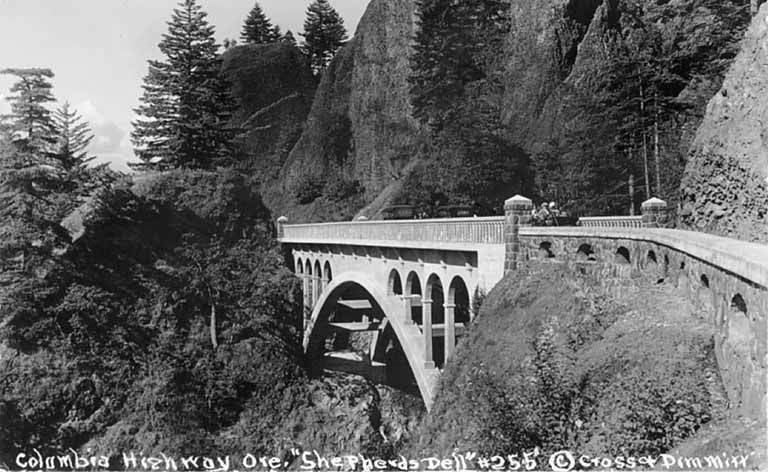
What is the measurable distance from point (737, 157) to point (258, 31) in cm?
8482

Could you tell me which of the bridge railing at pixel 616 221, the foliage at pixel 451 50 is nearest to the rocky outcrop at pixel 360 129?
the foliage at pixel 451 50

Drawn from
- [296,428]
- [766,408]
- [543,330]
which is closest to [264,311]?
[296,428]

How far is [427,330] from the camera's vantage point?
23.5 m

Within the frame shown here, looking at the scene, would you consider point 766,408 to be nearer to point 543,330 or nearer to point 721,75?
point 543,330

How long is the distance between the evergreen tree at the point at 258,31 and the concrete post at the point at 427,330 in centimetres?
7686

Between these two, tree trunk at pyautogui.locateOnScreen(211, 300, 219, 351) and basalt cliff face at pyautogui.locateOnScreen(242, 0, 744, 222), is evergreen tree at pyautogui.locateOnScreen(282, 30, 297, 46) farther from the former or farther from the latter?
tree trunk at pyautogui.locateOnScreen(211, 300, 219, 351)

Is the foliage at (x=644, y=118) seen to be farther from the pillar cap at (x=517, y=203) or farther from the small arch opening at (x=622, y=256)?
the small arch opening at (x=622, y=256)

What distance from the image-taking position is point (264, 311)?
3597cm

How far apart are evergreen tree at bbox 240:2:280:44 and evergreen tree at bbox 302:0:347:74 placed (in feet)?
22.5

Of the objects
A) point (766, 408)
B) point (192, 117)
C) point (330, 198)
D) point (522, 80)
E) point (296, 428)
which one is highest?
point (522, 80)

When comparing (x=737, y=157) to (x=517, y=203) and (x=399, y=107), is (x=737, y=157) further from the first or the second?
(x=399, y=107)

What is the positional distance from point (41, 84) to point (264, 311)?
15.4 meters

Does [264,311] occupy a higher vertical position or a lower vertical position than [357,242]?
lower

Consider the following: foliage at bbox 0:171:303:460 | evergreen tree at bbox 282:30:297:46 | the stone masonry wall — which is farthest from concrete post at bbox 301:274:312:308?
evergreen tree at bbox 282:30:297:46
